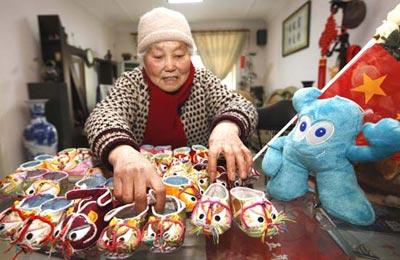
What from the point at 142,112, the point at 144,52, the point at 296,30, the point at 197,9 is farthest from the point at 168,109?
the point at 197,9

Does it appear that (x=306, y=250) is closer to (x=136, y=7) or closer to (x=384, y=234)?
(x=384, y=234)

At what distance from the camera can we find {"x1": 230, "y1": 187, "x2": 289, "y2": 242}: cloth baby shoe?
0.46 meters

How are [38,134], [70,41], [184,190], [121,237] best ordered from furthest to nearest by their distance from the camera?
1. [70,41]
2. [38,134]
3. [184,190]
4. [121,237]

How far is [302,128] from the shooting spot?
58 cm

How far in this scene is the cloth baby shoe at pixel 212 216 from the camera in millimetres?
456

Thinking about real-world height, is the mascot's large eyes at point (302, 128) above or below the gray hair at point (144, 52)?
below

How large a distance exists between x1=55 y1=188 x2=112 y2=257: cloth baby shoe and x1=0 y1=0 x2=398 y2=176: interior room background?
209cm

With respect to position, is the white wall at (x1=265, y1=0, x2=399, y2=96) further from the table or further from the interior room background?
the table

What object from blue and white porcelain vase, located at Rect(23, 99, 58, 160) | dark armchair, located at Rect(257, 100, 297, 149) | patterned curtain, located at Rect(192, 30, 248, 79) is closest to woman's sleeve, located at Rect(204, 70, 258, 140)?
dark armchair, located at Rect(257, 100, 297, 149)

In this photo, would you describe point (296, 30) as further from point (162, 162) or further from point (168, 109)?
point (162, 162)

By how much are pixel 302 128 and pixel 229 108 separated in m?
0.27

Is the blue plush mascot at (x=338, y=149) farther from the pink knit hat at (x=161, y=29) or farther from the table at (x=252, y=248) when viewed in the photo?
the pink knit hat at (x=161, y=29)

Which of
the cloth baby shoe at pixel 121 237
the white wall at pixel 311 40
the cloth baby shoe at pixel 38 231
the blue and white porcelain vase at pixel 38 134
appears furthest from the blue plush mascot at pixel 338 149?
the blue and white porcelain vase at pixel 38 134

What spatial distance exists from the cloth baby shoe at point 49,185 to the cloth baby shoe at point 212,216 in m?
0.32
